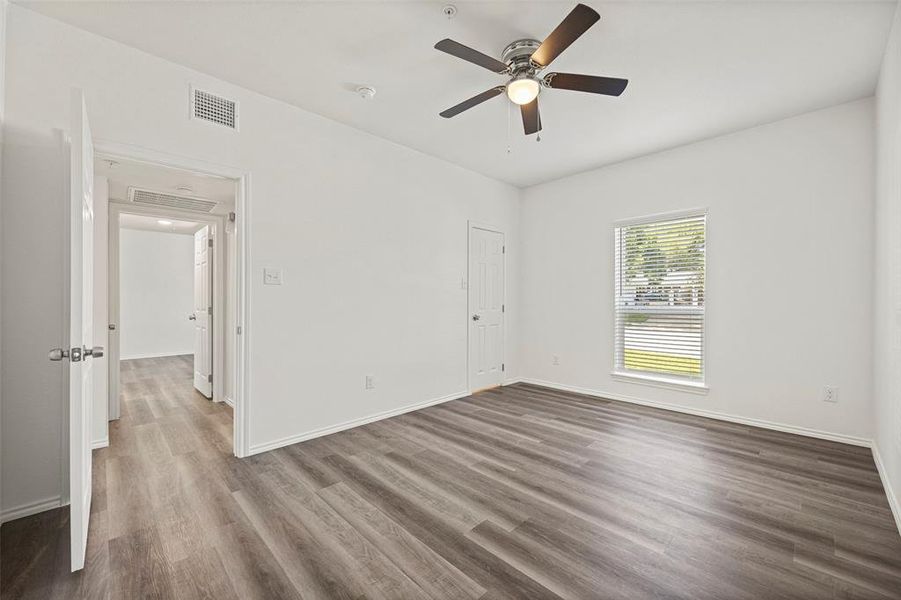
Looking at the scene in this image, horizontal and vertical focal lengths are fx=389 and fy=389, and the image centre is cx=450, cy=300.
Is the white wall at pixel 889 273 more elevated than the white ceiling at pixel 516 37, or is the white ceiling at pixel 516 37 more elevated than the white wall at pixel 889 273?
the white ceiling at pixel 516 37

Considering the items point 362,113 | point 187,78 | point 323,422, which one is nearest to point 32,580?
point 323,422

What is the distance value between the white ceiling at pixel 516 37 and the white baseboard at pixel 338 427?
2.78 m

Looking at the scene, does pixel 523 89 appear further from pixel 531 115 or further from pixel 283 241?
pixel 283 241

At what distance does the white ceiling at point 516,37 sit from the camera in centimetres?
218

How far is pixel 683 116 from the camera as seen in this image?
3424 mm

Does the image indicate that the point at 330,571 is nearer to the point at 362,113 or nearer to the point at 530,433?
the point at 530,433

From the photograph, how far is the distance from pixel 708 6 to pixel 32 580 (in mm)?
4322

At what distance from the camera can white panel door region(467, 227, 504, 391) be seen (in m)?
4.96

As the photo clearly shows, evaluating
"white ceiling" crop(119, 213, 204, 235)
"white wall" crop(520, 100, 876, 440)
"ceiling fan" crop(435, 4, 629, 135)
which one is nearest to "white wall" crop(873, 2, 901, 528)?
"white wall" crop(520, 100, 876, 440)

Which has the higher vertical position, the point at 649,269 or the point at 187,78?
the point at 187,78

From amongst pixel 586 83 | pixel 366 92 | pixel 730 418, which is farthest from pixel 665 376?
pixel 366 92

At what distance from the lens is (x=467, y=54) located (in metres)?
2.09

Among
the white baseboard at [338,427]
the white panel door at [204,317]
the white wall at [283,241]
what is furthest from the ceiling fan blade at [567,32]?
the white panel door at [204,317]

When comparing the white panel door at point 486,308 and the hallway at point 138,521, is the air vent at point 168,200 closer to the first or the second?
the hallway at point 138,521
